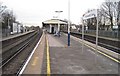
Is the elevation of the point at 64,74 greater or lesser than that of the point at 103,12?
lesser

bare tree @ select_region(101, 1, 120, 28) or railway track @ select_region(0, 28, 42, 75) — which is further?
bare tree @ select_region(101, 1, 120, 28)

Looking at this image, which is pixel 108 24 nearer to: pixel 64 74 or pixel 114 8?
pixel 114 8

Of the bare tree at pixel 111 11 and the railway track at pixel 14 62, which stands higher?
the bare tree at pixel 111 11

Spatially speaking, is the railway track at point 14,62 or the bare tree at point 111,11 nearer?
the railway track at point 14,62

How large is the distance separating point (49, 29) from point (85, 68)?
258 feet

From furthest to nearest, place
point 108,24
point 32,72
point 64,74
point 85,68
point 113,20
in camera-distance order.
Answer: point 108,24
point 113,20
point 85,68
point 32,72
point 64,74

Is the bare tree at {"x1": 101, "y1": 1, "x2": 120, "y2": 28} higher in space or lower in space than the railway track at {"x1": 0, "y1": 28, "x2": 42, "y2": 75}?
higher

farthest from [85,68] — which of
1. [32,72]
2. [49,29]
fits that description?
[49,29]

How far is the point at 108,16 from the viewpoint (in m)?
80.9

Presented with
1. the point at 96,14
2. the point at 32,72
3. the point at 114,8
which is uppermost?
the point at 114,8

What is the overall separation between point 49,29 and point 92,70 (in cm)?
7939

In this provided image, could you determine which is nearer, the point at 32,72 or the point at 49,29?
the point at 32,72

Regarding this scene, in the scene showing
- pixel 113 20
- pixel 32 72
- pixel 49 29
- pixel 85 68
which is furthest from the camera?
pixel 49 29

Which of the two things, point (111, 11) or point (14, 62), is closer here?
point (14, 62)
